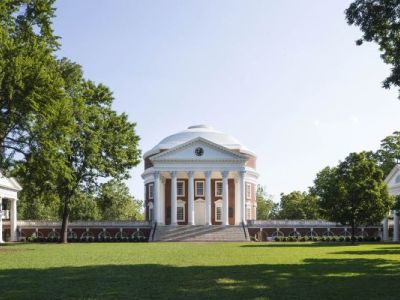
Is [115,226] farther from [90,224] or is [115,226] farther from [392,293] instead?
[392,293]

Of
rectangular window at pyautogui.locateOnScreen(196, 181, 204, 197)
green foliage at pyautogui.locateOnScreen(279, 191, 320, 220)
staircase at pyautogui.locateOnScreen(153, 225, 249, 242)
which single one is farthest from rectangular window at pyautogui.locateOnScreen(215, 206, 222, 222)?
green foliage at pyautogui.locateOnScreen(279, 191, 320, 220)

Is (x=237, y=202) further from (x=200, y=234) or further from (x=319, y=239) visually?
(x=319, y=239)

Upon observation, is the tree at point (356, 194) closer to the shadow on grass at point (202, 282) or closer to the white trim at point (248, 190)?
the white trim at point (248, 190)

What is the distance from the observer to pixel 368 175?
56.2 meters

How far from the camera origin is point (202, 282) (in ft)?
54.9

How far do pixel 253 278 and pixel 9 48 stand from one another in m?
20.8

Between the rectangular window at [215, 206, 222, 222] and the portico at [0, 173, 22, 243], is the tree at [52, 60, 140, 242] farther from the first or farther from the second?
the rectangular window at [215, 206, 222, 222]

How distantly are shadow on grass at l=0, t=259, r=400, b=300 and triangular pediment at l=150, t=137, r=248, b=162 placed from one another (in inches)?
2098

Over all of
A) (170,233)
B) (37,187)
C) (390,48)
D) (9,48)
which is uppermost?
(9,48)

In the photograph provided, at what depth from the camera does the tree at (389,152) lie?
84744 millimetres

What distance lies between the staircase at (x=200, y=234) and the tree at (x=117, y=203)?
7.15 metres

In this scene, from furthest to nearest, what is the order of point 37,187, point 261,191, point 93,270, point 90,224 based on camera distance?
point 261,191
point 90,224
point 37,187
point 93,270

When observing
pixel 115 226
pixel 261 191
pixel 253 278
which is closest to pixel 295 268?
pixel 253 278

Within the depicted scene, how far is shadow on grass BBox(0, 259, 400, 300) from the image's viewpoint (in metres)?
14.1
